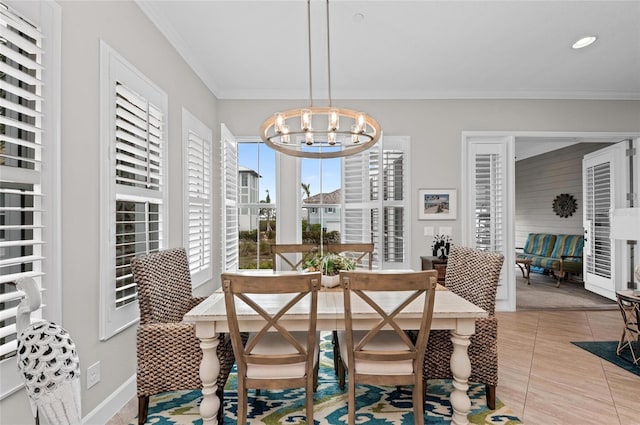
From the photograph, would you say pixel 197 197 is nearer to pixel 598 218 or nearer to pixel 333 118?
pixel 333 118

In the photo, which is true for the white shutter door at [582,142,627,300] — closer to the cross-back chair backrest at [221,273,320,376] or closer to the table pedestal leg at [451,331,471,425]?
the table pedestal leg at [451,331,471,425]

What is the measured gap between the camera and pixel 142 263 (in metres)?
1.94

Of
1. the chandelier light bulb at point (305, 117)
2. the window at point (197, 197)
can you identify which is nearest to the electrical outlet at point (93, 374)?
the window at point (197, 197)

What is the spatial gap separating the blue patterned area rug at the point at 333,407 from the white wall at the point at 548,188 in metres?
6.31

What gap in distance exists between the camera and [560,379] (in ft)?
8.46

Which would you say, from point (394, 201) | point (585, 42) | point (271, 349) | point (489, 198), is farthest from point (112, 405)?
point (585, 42)

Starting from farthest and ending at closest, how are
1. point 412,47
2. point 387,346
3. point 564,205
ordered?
point 564,205
point 412,47
point 387,346

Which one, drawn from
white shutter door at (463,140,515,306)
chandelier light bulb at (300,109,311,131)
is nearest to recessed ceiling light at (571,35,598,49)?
white shutter door at (463,140,515,306)

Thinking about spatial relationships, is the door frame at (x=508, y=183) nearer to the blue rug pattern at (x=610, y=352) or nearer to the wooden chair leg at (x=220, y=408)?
the blue rug pattern at (x=610, y=352)

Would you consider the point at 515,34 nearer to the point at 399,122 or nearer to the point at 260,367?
the point at 399,122

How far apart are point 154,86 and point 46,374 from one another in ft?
7.44

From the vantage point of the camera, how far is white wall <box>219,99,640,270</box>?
4.32 m

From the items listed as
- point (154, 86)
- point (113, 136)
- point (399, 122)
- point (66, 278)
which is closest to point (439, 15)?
point (399, 122)

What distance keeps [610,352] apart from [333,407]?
9.15ft
